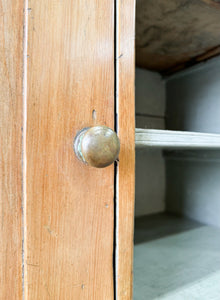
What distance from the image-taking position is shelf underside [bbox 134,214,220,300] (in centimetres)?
48

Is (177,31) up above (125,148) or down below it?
above

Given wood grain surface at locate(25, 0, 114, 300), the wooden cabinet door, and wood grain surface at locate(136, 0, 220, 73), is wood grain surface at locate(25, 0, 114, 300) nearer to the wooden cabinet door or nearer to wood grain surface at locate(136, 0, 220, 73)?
the wooden cabinet door

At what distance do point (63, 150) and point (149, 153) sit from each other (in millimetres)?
864

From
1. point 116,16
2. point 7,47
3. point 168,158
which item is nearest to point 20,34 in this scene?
point 7,47

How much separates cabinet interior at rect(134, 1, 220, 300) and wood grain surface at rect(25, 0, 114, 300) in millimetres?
103

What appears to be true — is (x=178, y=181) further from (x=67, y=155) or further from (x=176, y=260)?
(x=67, y=155)

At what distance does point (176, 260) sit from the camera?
2.10ft

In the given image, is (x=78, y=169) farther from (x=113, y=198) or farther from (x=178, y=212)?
(x=178, y=212)

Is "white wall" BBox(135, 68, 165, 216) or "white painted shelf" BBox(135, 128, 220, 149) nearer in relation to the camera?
"white painted shelf" BBox(135, 128, 220, 149)

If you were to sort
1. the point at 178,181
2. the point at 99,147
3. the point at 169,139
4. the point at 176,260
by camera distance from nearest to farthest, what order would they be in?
the point at 99,147
the point at 169,139
the point at 176,260
the point at 178,181

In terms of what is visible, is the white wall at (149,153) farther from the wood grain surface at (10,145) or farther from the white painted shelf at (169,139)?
the wood grain surface at (10,145)

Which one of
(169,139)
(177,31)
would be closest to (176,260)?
(169,139)

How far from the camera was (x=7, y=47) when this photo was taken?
0.90 feet

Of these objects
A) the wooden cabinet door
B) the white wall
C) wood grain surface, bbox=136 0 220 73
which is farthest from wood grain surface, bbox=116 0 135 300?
the white wall
